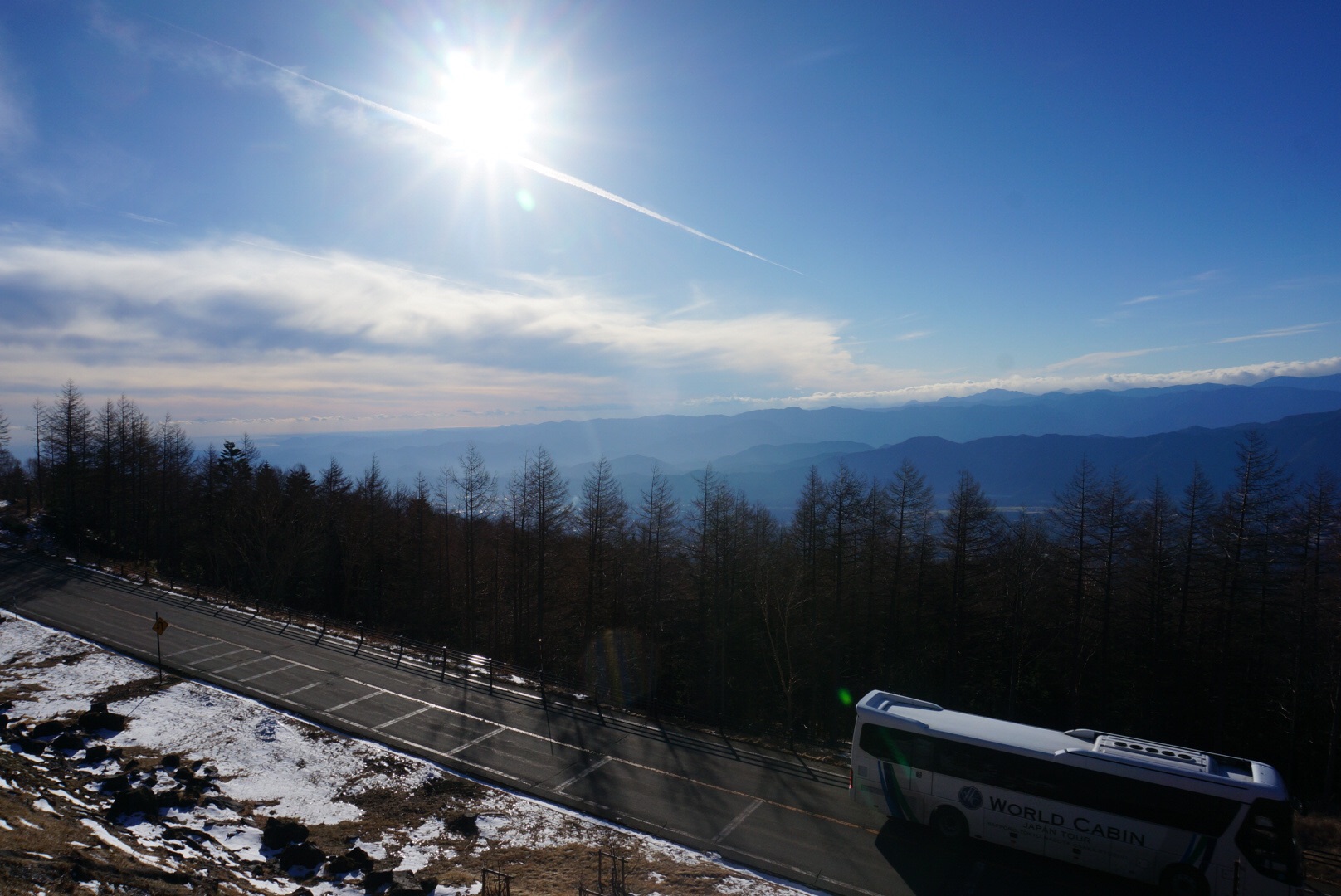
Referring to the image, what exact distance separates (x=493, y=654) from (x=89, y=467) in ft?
159

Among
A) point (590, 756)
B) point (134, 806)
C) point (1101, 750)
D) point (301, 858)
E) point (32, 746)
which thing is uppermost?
point (1101, 750)

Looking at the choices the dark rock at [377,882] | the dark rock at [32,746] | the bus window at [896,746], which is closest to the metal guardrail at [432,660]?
the bus window at [896,746]

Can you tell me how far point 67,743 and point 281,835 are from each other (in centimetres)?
983

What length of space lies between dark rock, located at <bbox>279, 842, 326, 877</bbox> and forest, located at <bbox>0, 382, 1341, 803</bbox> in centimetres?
1515

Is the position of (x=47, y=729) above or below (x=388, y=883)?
above

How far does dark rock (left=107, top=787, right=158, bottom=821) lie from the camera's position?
15430 mm

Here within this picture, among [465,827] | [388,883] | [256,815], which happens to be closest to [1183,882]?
[465,827]

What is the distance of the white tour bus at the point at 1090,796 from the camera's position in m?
13.0

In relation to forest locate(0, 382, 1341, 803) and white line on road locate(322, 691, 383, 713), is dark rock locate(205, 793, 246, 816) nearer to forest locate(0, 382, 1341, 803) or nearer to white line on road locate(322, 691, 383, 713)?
white line on road locate(322, 691, 383, 713)

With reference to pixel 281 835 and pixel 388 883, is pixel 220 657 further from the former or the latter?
pixel 388 883

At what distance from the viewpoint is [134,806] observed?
1560 centimetres

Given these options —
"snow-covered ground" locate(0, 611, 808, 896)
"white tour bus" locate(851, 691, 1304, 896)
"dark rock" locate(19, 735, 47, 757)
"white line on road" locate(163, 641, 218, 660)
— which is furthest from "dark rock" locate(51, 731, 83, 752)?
"white tour bus" locate(851, 691, 1304, 896)

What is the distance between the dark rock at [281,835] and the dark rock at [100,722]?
389 inches

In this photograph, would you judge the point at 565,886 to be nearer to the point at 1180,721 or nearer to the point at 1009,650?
the point at 1009,650
